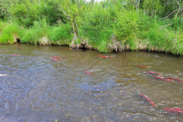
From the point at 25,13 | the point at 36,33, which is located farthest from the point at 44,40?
the point at 25,13

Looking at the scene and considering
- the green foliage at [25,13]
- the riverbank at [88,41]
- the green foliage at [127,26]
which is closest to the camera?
the green foliage at [127,26]

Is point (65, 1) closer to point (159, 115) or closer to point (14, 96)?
point (14, 96)

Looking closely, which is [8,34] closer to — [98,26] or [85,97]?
[98,26]

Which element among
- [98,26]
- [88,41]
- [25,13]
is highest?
[25,13]

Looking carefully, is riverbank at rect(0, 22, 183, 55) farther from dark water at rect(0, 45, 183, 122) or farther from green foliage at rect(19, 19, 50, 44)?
dark water at rect(0, 45, 183, 122)

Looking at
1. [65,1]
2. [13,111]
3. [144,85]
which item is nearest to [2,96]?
[13,111]

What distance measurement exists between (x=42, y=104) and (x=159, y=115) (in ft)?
11.0

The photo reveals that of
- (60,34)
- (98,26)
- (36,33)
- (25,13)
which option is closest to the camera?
(98,26)

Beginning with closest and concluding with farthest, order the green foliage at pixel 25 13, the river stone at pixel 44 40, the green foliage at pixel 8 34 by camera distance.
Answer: the river stone at pixel 44 40 → the green foliage at pixel 8 34 → the green foliage at pixel 25 13

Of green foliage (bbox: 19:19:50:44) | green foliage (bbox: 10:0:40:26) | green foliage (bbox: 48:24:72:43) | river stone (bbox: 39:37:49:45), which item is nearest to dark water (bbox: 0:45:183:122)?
green foliage (bbox: 48:24:72:43)

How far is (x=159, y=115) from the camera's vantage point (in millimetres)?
3012

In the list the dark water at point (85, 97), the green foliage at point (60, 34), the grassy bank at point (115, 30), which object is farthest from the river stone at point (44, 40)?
the dark water at point (85, 97)

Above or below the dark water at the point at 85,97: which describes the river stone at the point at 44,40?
above

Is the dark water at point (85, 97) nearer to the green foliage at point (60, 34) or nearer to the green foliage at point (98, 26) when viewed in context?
the green foliage at point (98, 26)
